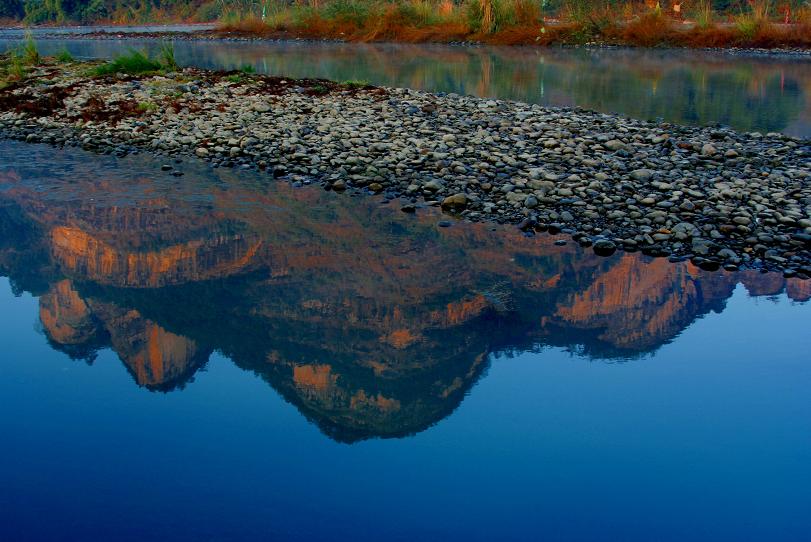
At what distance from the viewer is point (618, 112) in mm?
9727

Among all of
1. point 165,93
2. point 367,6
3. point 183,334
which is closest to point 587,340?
point 183,334

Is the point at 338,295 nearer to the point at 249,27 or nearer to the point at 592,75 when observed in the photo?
the point at 592,75

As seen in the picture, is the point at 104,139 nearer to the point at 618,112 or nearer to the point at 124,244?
the point at 124,244

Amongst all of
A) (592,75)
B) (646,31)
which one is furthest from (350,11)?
(592,75)

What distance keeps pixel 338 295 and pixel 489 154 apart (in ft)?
8.73

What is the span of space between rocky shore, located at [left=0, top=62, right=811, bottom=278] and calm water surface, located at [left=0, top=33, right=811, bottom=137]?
1.77 m

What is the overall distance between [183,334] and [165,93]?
6746mm

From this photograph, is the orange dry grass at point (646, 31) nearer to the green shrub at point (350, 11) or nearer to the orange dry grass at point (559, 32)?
the orange dry grass at point (559, 32)

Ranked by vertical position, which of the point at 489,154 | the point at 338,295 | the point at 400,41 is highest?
the point at 400,41

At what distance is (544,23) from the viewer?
22656 mm

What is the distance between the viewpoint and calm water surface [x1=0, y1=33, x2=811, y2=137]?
1019cm

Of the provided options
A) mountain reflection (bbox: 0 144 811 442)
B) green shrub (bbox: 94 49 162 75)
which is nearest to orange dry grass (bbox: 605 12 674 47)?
green shrub (bbox: 94 49 162 75)

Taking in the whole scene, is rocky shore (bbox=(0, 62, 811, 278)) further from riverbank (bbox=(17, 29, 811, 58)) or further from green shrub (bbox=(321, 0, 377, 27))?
green shrub (bbox=(321, 0, 377, 27))

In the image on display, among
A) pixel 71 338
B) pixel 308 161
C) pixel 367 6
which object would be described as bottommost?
pixel 71 338
